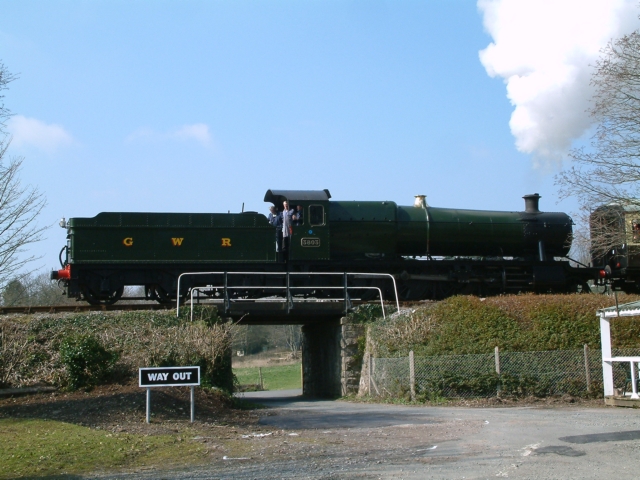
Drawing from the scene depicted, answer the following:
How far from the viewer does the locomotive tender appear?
20.7 metres

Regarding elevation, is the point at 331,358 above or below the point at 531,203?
below

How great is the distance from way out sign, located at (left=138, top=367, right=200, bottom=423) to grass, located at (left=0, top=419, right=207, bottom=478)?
3.78ft

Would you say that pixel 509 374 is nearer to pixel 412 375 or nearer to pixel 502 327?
pixel 502 327

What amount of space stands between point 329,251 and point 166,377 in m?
10.1

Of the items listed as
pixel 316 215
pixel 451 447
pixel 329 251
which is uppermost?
pixel 316 215

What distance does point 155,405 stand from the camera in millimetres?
13469

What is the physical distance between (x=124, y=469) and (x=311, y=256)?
13202mm

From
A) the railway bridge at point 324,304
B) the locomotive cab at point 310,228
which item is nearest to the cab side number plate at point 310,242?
the locomotive cab at point 310,228

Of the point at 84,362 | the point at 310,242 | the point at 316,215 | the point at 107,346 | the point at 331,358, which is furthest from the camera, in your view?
the point at 331,358

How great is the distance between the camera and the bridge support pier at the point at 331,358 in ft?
67.6

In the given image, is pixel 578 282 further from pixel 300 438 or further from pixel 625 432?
pixel 300 438

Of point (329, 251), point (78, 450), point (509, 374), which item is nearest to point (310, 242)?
point (329, 251)

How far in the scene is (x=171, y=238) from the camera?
21078 mm

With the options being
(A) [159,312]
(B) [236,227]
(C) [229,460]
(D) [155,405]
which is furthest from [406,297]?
(C) [229,460]
